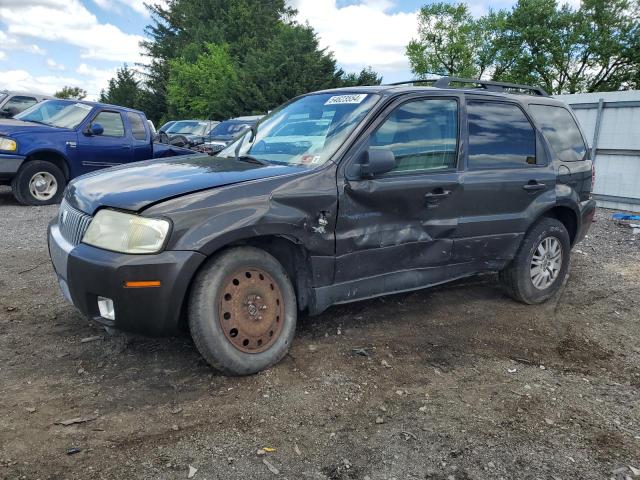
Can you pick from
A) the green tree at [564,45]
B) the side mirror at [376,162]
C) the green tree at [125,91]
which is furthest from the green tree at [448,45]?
the side mirror at [376,162]

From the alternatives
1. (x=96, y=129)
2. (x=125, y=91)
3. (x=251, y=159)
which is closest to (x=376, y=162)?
(x=251, y=159)

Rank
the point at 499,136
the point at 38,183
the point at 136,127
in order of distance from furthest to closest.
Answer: the point at 136,127 < the point at 38,183 < the point at 499,136

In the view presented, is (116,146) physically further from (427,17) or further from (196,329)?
(427,17)

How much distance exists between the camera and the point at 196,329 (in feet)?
10.2

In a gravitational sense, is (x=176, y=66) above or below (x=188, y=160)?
above

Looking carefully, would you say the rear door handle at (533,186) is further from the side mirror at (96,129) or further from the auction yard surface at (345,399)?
the side mirror at (96,129)

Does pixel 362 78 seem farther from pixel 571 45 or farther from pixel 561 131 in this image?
pixel 561 131

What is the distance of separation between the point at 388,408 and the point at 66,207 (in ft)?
8.13

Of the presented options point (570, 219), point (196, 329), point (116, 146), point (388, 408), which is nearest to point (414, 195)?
point (388, 408)

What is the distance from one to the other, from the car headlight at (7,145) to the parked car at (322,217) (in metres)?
5.74

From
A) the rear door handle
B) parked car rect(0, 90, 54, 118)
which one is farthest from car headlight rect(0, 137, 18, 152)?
the rear door handle

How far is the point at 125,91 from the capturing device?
56.5 m

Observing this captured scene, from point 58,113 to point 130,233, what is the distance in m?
7.86

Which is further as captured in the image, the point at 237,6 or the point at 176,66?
the point at 237,6
